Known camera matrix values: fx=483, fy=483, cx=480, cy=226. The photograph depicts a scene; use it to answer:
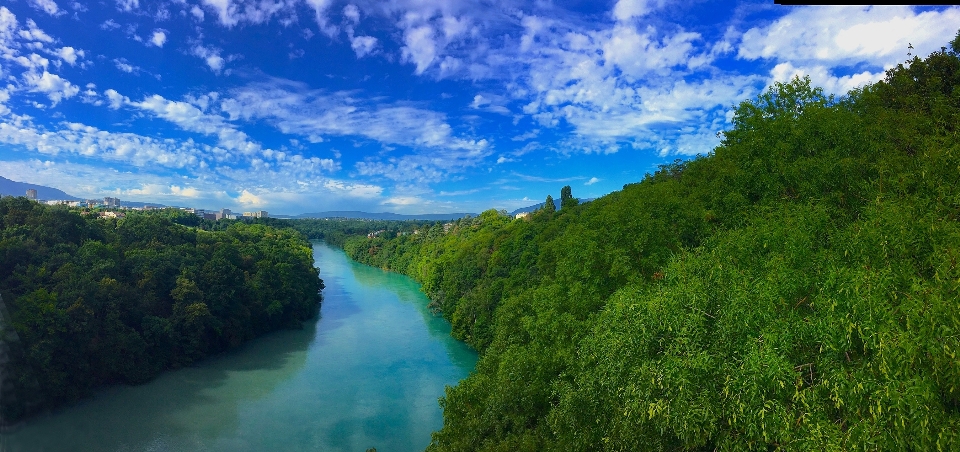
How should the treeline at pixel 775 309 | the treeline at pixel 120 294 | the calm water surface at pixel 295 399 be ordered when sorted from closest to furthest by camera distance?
the treeline at pixel 775 309 < the calm water surface at pixel 295 399 < the treeline at pixel 120 294

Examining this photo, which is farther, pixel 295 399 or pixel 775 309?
pixel 295 399

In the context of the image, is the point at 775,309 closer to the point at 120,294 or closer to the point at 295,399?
the point at 295,399

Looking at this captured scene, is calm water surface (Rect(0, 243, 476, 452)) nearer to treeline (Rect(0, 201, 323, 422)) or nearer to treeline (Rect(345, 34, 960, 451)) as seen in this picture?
treeline (Rect(0, 201, 323, 422))

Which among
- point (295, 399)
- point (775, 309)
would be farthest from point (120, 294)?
point (775, 309)

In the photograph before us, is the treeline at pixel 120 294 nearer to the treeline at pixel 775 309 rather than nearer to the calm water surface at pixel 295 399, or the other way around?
the calm water surface at pixel 295 399

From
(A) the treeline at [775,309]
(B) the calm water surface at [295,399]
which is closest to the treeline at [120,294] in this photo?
(B) the calm water surface at [295,399]
